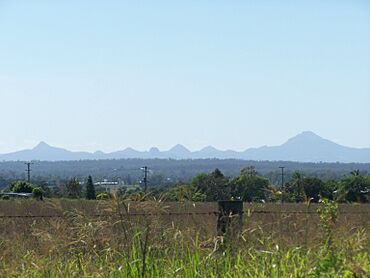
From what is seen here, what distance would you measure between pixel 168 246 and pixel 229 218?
0.82 metres

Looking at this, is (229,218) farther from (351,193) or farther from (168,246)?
(351,193)

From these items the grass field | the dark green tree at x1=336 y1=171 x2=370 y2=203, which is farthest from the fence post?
the dark green tree at x1=336 y1=171 x2=370 y2=203

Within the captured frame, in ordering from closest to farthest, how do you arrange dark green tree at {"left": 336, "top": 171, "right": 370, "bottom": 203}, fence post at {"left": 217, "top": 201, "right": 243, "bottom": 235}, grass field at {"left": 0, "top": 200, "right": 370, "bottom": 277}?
grass field at {"left": 0, "top": 200, "right": 370, "bottom": 277} < fence post at {"left": 217, "top": 201, "right": 243, "bottom": 235} < dark green tree at {"left": 336, "top": 171, "right": 370, "bottom": 203}

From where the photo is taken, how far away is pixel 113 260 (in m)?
5.28

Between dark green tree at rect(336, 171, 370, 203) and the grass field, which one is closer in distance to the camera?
the grass field

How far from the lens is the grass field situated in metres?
4.87

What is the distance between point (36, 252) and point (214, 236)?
138 centimetres

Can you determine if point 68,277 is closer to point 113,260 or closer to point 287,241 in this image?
point 113,260

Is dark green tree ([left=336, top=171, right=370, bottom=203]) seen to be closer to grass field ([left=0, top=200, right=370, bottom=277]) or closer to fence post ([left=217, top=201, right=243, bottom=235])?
grass field ([left=0, top=200, right=370, bottom=277])

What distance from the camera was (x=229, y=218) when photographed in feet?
19.3

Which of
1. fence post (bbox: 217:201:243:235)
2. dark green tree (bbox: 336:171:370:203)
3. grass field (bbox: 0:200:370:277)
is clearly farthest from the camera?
dark green tree (bbox: 336:171:370:203)

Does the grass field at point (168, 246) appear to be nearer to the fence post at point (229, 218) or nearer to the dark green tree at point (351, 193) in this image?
the fence post at point (229, 218)

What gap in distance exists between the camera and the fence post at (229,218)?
5.56m

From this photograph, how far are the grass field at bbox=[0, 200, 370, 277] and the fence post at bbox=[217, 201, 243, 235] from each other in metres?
0.07
